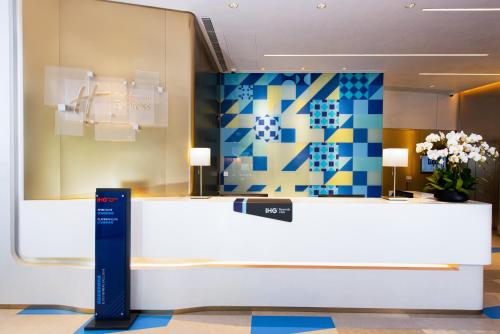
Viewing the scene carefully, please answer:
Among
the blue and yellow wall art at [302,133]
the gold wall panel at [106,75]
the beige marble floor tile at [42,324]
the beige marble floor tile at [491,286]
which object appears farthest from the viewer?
the blue and yellow wall art at [302,133]

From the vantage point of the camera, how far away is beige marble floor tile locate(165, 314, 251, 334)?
297 cm

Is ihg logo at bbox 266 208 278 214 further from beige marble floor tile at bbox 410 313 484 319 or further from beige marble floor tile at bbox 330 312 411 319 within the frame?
beige marble floor tile at bbox 410 313 484 319

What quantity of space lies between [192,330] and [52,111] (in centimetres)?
270

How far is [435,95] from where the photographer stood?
808cm

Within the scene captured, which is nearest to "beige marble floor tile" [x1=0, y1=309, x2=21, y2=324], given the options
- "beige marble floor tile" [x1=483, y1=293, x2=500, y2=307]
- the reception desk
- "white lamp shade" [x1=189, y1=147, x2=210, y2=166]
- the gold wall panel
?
the reception desk

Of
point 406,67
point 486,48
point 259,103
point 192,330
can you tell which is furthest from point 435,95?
point 192,330

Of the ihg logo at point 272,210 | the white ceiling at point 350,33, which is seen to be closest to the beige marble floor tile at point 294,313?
the ihg logo at point 272,210

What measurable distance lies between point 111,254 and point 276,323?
1.66 m

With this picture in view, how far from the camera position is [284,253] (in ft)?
10.8

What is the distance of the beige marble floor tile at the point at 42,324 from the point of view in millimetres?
2951

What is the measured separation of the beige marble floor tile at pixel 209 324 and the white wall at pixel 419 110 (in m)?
6.22

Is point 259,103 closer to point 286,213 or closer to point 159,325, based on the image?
point 286,213

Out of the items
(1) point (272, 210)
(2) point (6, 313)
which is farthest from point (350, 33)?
(2) point (6, 313)

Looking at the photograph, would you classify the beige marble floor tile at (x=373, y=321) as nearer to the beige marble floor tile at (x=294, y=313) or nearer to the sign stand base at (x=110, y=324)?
the beige marble floor tile at (x=294, y=313)
